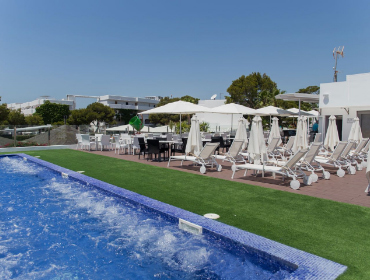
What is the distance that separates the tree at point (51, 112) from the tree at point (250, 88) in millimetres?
59649

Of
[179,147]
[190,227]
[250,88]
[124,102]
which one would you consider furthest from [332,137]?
[124,102]

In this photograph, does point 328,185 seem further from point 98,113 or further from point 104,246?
point 98,113

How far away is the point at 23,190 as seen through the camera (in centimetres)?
775

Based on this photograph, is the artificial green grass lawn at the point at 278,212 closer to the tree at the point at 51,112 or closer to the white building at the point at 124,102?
the tree at the point at 51,112

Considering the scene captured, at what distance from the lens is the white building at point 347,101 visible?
15.9 meters

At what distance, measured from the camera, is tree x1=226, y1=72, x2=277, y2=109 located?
124 feet

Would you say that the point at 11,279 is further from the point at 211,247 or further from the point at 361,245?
the point at 361,245

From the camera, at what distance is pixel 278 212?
4.90 metres

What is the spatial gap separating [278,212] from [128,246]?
2.50 meters

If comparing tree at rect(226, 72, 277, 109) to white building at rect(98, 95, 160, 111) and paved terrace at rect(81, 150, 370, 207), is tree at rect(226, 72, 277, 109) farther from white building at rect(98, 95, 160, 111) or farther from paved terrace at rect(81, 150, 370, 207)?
white building at rect(98, 95, 160, 111)

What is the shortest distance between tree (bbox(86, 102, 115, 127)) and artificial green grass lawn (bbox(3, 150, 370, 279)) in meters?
60.3

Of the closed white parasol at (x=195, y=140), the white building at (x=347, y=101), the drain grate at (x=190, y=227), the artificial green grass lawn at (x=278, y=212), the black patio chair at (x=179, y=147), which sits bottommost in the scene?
the drain grate at (x=190, y=227)

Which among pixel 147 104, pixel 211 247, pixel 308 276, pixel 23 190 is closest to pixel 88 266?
pixel 211 247

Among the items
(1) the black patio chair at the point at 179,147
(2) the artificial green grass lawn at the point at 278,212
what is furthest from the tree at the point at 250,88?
(2) the artificial green grass lawn at the point at 278,212
